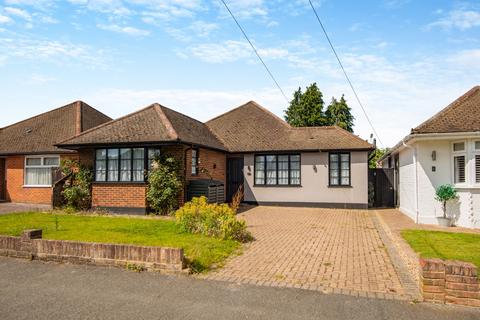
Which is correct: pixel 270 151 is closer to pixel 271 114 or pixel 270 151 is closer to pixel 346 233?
pixel 271 114

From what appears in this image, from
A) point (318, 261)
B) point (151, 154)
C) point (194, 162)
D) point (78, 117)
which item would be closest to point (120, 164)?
point (151, 154)

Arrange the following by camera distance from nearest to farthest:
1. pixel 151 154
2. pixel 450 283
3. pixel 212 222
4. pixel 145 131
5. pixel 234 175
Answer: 1. pixel 450 283
2. pixel 212 222
3. pixel 151 154
4. pixel 145 131
5. pixel 234 175

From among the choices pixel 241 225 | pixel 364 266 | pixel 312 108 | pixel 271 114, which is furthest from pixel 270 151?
pixel 312 108

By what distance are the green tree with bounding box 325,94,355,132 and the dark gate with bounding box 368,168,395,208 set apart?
2324 centimetres

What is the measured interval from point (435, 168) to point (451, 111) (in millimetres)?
2327

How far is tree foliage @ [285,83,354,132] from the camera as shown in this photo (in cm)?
3981

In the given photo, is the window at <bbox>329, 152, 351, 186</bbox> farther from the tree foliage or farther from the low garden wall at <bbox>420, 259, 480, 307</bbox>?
the tree foliage

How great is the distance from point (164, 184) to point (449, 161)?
10496 millimetres

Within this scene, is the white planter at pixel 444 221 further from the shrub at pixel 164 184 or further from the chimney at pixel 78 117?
the chimney at pixel 78 117

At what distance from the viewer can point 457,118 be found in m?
12.4

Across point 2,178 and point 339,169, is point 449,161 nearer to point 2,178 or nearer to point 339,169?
point 339,169

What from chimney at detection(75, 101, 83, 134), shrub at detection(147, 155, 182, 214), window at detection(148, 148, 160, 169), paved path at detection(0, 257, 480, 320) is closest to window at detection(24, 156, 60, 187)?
chimney at detection(75, 101, 83, 134)

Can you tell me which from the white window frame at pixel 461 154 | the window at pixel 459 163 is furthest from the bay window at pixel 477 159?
the window at pixel 459 163

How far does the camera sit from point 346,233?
10680mm
